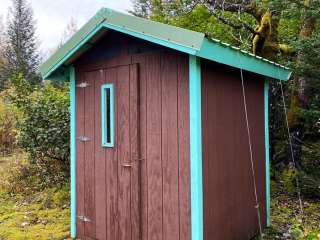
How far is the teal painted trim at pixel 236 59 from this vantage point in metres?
3.14

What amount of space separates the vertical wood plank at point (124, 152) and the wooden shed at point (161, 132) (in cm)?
1

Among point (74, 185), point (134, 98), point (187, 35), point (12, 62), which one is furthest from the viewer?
point (12, 62)

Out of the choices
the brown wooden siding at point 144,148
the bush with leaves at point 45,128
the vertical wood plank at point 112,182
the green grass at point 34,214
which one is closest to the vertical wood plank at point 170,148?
the brown wooden siding at point 144,148

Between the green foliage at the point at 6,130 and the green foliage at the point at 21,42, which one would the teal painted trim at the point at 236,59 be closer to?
the green foliage at the point at 6,130

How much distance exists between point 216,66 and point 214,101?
40 cm

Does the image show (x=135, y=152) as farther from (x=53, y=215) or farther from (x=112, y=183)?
(x=53, y=215)

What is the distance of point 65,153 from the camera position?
6496mm

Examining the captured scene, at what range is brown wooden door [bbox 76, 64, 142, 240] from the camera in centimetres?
380

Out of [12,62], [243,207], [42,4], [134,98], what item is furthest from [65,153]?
[42,4]

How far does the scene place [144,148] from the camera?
3719mm


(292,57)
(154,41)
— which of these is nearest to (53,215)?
(154,41)

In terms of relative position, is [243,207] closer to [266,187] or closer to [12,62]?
[266,187]

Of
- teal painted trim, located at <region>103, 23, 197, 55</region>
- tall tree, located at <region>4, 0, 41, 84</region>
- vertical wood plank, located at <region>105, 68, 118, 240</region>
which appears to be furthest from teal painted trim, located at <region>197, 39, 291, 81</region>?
tall tree, located at <region>4, 0, 41, 84</region>

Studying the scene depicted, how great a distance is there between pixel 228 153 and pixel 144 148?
96cm
